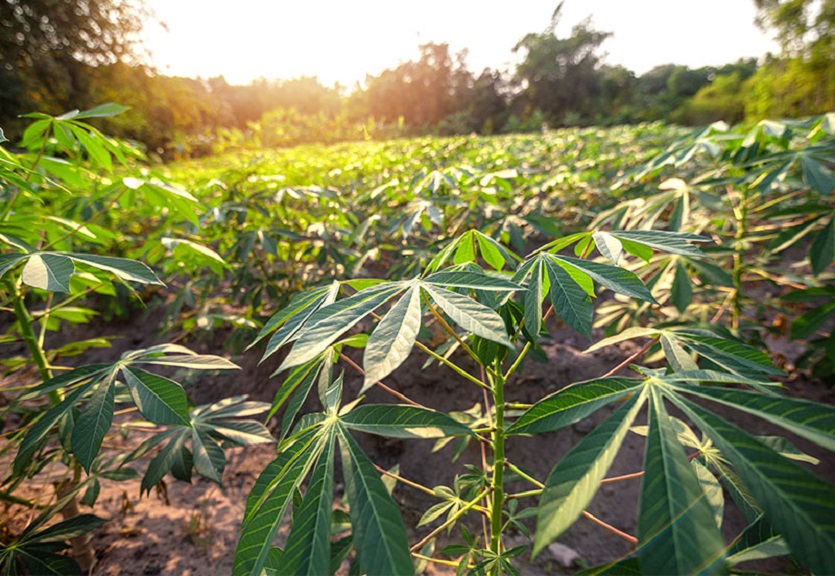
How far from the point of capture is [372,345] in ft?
1.31

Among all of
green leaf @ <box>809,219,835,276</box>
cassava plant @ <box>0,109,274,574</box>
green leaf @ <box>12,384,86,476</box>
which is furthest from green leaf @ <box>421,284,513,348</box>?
green leaf @ <box>809,219,835,276</box>

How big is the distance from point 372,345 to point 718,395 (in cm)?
37

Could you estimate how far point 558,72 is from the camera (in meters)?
19.3

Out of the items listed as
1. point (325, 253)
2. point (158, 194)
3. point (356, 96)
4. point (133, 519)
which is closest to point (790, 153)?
point (325, 253)

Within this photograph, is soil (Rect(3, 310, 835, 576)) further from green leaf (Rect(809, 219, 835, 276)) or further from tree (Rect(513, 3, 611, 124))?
tree (Rect(513, 3, 611, 124))

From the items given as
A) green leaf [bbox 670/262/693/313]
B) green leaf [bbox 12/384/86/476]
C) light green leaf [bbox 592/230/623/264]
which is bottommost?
green leaf [bbox 670/262/693/313]

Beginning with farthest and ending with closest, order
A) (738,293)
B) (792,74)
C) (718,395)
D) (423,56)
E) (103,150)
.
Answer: (423,56) < (792,74) < (738,293) < (103,150) < (718,395)

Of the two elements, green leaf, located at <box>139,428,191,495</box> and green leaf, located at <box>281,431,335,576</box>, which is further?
green leaf, located at <box>139,428,191,495</box>

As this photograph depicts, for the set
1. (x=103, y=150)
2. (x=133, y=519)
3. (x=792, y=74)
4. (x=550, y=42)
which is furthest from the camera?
(x=550, y=42)

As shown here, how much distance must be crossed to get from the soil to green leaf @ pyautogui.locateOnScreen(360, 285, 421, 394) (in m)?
0.70

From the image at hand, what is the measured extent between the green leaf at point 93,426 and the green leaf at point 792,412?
83 cm

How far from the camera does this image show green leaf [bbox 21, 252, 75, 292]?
56 centimetres

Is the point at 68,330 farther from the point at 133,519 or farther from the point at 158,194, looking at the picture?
the point at 158,194

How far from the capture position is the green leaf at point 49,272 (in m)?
0.56
